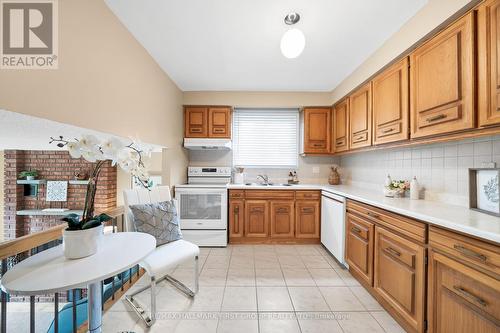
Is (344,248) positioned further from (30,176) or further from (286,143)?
(30,176)

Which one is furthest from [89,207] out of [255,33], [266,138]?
[266,138]

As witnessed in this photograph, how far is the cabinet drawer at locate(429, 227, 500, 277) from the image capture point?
93 cm

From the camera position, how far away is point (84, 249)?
1037 mm

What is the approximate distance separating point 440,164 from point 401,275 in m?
1.12

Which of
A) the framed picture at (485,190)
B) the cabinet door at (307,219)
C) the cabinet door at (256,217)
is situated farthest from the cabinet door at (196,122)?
the framed picture at (485,190)

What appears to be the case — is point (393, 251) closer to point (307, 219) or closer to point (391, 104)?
point (391, 104)

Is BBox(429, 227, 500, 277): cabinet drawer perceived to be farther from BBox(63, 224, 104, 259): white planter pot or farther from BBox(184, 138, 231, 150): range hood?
BBox(184, 138, 231, 150): range hood

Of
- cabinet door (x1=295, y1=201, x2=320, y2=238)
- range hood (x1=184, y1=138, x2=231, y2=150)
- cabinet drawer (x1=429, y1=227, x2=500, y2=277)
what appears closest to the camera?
cabinet drawer (x1=429, y1=227, x2=500, y2=277)

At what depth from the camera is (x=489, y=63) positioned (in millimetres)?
1169

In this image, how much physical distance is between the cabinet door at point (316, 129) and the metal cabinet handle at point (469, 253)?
95.1 inches

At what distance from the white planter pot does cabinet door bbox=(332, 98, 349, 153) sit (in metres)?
2.98

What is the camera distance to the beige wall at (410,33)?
1.41 metres

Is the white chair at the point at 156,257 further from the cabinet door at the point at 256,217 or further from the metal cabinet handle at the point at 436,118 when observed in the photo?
the metal cabinet handle at the point at 436,118

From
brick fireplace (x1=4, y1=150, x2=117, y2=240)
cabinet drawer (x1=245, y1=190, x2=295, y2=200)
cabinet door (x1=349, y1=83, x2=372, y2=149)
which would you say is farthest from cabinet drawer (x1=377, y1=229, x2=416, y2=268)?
brick fireplace (x1=4, y1=150, x2=117, y2=240)
